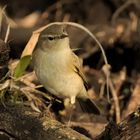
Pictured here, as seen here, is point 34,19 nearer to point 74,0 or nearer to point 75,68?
point 74,0

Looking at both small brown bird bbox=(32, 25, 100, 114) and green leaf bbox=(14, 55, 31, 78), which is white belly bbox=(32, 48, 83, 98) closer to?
small brown bird bbox=(32, 25, 100, 114)

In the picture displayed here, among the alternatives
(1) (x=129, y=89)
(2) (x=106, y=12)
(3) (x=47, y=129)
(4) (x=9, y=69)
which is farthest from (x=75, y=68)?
(2) (x=106, y=12)

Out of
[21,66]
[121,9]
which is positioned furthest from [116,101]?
[121,9]

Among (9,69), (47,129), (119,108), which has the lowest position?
(119,108)

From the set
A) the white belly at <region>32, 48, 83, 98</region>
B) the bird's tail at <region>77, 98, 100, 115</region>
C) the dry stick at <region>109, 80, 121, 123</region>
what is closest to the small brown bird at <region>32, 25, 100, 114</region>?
the white belly at <region>32, 48, 83, 98</region>

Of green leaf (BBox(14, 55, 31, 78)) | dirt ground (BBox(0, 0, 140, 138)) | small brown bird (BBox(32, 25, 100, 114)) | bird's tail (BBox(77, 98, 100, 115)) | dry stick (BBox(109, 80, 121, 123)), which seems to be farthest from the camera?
dry stick (BBox(109, 80, 121, 123))

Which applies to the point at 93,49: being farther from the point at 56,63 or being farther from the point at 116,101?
the point at 56,63

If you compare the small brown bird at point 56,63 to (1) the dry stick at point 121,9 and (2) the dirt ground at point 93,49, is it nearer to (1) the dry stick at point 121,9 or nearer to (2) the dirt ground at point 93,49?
(2) the dirt ground at point 93,49
